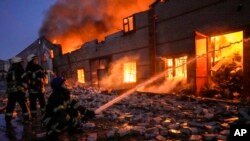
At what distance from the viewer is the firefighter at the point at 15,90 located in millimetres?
7887

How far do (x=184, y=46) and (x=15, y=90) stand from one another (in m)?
8.64

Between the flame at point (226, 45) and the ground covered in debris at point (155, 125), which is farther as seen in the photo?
the flame at point (226, 45)

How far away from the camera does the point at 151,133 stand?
5812 mm

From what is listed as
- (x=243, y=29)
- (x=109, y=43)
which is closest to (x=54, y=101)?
(x=243, y=29)

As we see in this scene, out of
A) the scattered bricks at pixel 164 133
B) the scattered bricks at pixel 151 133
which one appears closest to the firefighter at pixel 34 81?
the scattered bricks at pixel 151 133

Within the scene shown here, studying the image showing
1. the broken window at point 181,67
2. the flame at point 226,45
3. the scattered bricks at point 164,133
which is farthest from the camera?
the broken window at point 181,67

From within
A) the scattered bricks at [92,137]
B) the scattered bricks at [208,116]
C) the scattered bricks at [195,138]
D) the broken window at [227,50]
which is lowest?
the scattered bricks at [92,137]

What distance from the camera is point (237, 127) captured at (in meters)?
5.04

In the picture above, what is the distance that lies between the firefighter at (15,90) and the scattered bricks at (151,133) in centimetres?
419

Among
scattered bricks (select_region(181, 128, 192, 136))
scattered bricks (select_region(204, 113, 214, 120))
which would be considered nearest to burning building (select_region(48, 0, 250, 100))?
scattered bricks (select_region(204, 113, 214, 120))

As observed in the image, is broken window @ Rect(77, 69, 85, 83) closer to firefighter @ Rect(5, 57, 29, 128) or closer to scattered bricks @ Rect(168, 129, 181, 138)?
firefighter @ Rect(5, 57, 29, 128)

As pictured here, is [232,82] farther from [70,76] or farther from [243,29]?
[70,76]

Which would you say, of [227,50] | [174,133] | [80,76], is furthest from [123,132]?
[80,76]

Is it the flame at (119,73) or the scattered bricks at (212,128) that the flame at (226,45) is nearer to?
the flame at (119,73)
